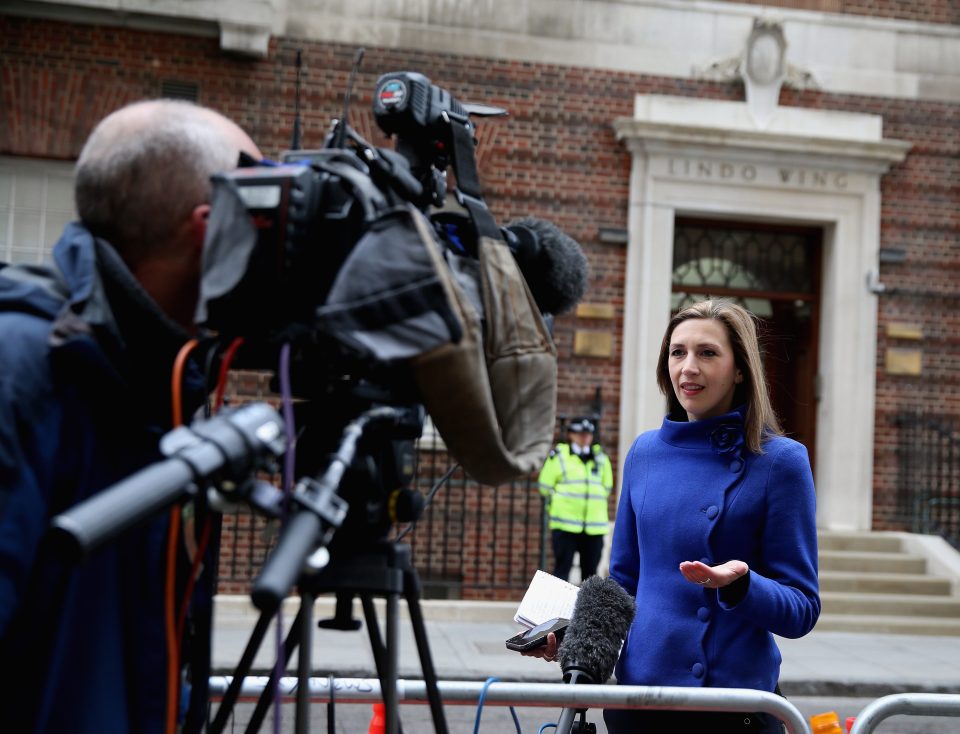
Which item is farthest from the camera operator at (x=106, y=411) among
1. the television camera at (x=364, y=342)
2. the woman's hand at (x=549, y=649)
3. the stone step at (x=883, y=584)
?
the stone step at (x=883, y=584)

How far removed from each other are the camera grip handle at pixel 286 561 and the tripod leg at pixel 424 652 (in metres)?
0.41

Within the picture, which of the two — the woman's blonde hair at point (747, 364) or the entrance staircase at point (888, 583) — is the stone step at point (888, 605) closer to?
the entrance staircase at point (888, 583)

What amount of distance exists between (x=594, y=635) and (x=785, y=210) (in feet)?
35.7

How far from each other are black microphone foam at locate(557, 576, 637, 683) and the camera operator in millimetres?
1347

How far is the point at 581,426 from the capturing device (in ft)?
37.6

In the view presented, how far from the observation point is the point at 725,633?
2943 mm

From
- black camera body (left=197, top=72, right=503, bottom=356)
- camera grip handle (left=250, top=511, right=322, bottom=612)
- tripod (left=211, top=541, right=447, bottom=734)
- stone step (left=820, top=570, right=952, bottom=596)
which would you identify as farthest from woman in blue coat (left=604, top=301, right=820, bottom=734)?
stone step (left=820, top=570, right=952, bottom=596)

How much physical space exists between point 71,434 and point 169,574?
253 mm

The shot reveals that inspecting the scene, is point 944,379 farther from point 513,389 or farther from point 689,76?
point 513,389

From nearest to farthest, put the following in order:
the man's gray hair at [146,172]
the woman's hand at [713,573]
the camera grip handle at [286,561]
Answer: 1. the camera grip handle at [286,561]
2. the man's gray hair at [146,172]
3. the woman's hand at [713,573]

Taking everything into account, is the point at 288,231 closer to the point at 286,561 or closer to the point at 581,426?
the point at 286,561

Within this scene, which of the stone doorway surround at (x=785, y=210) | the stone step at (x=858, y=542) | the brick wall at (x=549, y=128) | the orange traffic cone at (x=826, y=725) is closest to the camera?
the orange traffic cone at (x=826, y=725)

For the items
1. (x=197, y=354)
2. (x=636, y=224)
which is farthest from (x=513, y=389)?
(x=636, y=224)

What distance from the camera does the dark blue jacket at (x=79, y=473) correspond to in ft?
5.06
